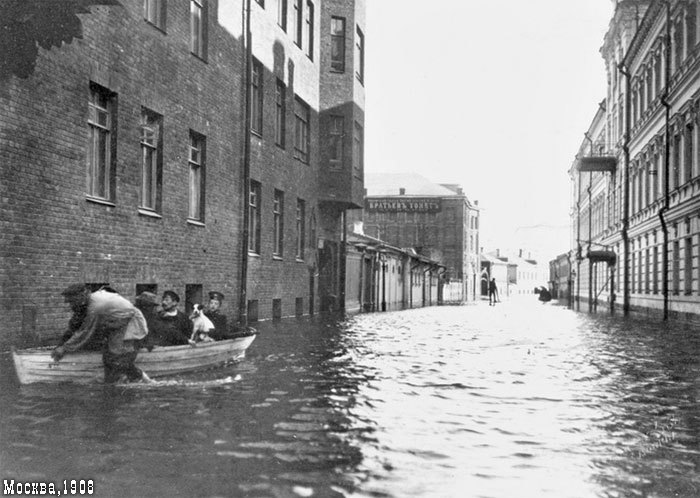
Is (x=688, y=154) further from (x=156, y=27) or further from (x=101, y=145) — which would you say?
(x=101, y=145)

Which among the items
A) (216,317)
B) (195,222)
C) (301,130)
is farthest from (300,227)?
(216,317)

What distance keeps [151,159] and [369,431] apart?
34.2 ft

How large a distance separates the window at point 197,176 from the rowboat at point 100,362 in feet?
22.8

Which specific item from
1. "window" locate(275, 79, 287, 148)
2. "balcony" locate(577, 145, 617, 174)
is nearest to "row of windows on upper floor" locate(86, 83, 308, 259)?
"window" locate(275, 79, 287, 148)

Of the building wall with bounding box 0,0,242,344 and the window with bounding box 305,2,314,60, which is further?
the window with bounding box 305,2,314,60

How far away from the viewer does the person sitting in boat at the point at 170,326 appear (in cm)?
1098

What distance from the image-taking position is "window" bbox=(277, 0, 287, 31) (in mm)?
25000

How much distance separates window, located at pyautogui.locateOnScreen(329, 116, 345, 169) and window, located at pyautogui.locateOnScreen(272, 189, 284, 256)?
530 cm

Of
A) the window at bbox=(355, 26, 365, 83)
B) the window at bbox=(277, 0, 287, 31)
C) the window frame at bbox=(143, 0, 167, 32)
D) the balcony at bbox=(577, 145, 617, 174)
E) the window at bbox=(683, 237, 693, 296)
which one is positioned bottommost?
the window at bbox=(683, 237, 693, 296)

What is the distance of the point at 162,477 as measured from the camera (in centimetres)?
537

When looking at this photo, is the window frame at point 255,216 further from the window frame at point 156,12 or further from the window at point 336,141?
the window at point 336,141

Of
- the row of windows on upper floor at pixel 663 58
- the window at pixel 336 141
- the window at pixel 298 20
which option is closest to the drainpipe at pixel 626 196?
the row of windows on upper floor at pixel 663 58

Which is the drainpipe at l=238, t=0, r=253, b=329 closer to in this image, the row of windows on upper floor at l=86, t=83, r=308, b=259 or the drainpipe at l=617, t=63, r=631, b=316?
the row of windows on upper floor at l=86, t=83, r=308, b=259

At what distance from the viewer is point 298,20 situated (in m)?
27.5
